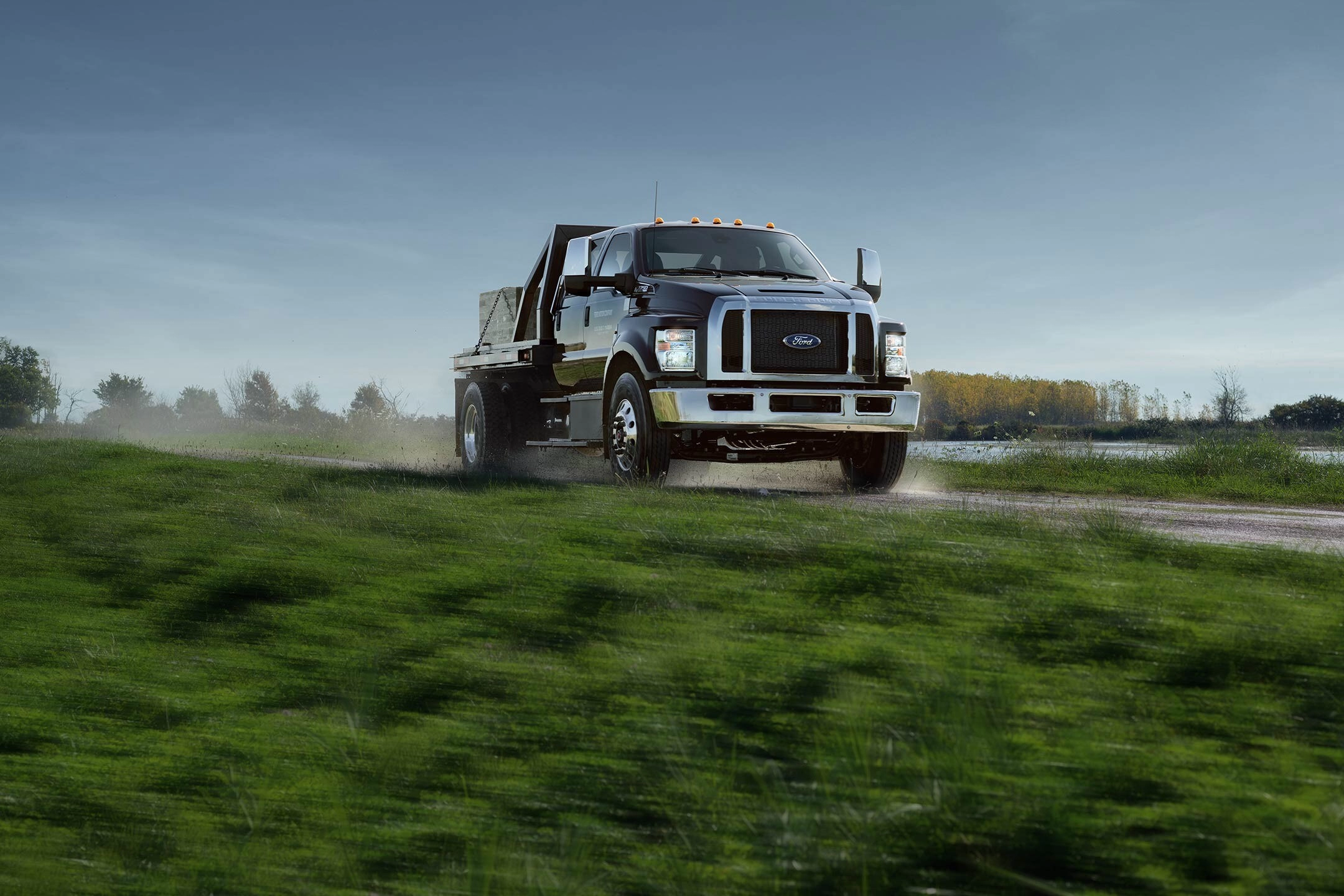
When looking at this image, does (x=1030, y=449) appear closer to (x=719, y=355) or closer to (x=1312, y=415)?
(x=719, y=355)

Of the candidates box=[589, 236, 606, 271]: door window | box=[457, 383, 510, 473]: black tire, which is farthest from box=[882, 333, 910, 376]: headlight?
box=[457, 383, 510, 473]: black tire

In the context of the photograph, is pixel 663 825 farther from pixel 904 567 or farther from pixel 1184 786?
pixel 904 567

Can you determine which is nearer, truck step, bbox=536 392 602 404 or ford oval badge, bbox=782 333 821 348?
ford oval badge, bbox=782 333 821 348

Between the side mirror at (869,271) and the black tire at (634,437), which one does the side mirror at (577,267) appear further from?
the side mirror at (869,271)

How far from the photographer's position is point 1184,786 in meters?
3.02

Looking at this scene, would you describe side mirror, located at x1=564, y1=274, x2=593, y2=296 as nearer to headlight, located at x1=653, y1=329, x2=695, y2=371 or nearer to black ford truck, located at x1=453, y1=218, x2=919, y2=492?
black ford truck, located at x1=453, y1=218, x2=919, y2=492

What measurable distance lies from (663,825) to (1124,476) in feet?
42.3

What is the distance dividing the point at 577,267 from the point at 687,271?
1139 mm

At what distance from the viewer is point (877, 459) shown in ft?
38.2

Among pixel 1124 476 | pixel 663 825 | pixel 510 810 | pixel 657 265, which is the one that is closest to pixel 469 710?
pixel 510 810

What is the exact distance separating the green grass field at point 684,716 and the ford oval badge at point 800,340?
457cm

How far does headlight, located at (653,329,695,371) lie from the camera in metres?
10.5

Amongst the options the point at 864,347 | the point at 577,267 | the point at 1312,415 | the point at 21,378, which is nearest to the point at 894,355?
the point at 864,347

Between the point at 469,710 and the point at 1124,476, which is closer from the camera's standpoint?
the point at 469,710
